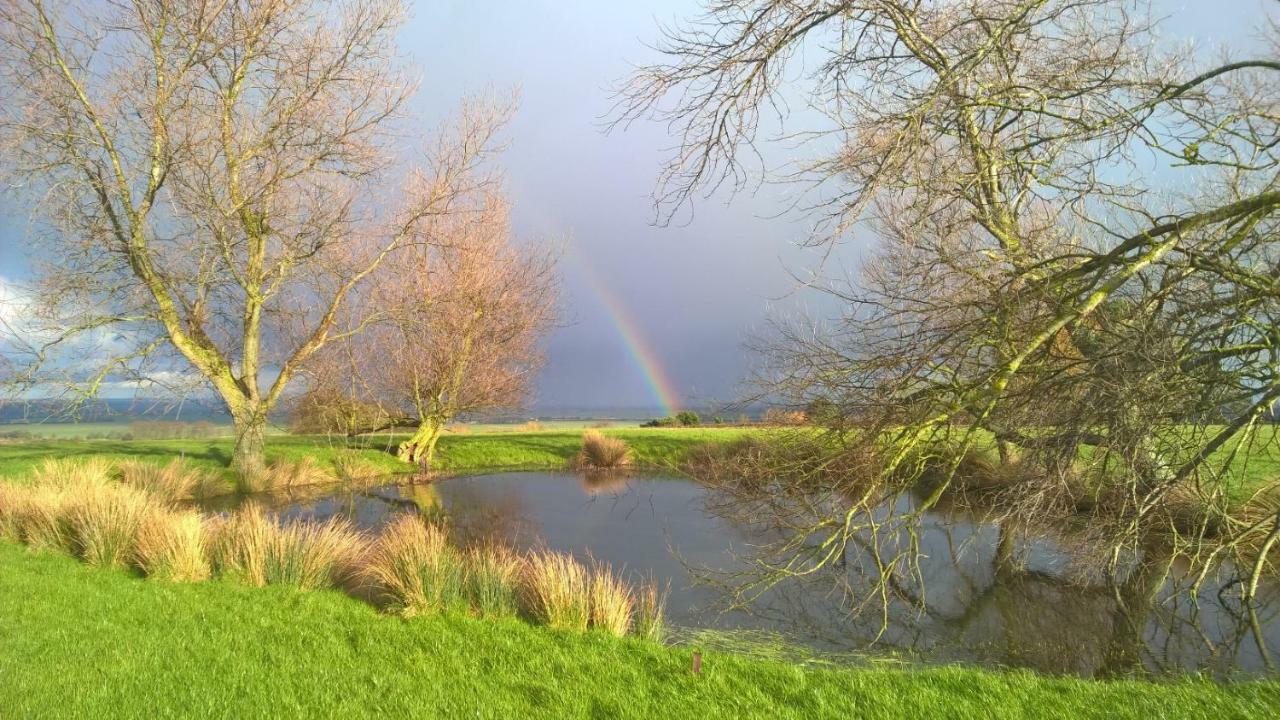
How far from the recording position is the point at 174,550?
7254 millimetres

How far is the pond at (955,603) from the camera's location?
6.04m

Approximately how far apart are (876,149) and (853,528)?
2759 millimetres

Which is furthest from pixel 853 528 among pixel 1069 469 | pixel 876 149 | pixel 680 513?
pixel 680 513

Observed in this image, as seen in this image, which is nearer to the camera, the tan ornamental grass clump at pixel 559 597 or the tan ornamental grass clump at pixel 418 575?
the tan ornamental grass clump at pixel 559 597

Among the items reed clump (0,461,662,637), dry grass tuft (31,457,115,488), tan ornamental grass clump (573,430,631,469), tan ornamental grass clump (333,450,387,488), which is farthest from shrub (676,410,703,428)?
reed clump (0,461,662,637)

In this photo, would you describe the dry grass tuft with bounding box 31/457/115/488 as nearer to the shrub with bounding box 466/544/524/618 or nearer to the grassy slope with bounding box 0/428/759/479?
the grassy slope with bounding box 0/428/759/479

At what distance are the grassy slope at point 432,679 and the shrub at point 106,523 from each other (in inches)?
76.5

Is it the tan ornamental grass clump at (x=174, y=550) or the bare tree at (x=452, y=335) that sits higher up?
the bare tree at (x=452, y=335)

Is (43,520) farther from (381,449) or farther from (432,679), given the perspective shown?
(381,449)

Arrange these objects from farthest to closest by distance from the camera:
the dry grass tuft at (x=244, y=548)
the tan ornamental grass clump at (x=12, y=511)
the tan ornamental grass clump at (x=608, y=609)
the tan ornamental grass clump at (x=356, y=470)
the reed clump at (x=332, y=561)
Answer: the tan ornamental grass clump at (x=356, y=470), the tan ornamental grass clump at (x=12, y=511), the dry grass tuft at (x=244, y=548), the reed clump at (x=332, y=561), the tan ornamental grass clump at (x=608, y=609)

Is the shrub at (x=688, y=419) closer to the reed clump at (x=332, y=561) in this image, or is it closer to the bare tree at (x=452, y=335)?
the bare tree at (x=452, y=335)

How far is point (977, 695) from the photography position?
4.36m

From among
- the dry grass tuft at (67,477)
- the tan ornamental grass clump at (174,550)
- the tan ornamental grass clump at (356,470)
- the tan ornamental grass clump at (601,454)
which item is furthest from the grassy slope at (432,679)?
the tan ornamental grass clump at (601,454)

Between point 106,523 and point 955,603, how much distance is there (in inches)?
396
